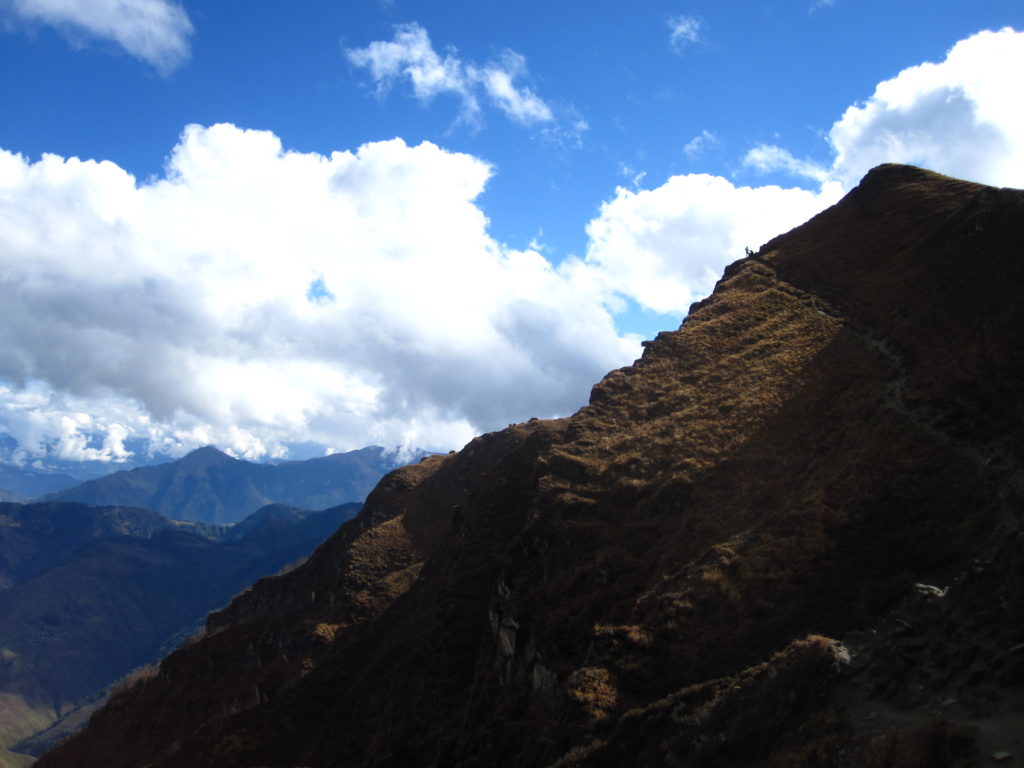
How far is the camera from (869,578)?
110 feet

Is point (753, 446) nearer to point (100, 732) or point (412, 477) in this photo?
point (412, 477)

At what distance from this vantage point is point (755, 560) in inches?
1517

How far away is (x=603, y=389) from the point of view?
69.9 metres

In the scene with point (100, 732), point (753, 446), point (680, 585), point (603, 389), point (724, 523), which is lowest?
point (100, 732)

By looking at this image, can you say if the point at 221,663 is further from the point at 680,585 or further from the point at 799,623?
the point at 799,623

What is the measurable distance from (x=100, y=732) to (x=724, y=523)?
391 ft

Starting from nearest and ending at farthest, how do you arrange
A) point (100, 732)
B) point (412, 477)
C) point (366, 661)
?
point (366, 661) → point (100, 732) → point (412, 477)

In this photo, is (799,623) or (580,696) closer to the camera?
(799,623)

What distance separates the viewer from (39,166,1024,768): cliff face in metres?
26.6

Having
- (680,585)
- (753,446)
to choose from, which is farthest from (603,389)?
(680,585)

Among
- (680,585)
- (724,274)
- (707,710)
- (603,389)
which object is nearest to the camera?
(707,710)

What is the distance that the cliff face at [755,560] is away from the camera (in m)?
26.6

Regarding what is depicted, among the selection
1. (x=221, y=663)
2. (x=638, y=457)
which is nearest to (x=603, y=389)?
(x=638, y=457)

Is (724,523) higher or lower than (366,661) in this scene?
higher
